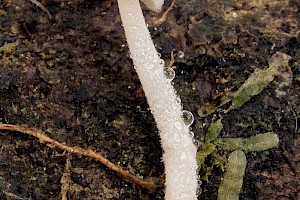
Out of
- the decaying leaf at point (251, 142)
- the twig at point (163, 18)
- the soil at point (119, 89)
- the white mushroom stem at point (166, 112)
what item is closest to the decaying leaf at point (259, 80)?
the soil at point (119, 89)

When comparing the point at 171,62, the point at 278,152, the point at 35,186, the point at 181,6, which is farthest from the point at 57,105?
the point at 278,152

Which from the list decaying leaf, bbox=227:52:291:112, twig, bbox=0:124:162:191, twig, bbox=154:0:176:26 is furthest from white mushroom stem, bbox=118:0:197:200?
twig, bbox=154:0:176:26

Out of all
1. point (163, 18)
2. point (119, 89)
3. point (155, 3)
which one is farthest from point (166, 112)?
point (163, 18)

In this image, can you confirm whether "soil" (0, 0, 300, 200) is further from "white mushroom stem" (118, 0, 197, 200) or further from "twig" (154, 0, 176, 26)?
"white mushroom stem" (118, 0, 197, 200)

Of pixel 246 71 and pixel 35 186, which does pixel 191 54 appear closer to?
pixel 246 71

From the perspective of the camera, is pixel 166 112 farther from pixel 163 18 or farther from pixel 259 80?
pixel 163 18

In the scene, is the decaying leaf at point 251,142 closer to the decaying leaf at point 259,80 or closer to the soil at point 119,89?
the soil at point 119,89
